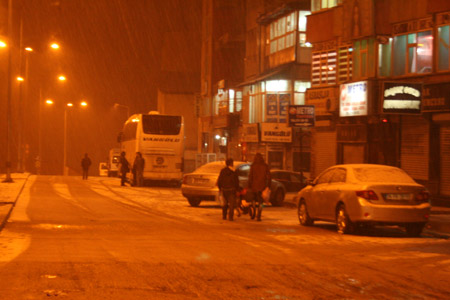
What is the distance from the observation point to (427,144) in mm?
25516

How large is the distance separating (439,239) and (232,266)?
21.1 ft

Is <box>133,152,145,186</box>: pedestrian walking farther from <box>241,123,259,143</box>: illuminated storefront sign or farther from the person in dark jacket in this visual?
the person in dark jacket

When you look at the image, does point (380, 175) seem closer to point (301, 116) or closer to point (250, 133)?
point (301, 116)

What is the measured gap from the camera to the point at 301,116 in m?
31.0

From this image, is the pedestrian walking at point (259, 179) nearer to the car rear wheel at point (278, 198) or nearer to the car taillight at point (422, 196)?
the car taillight at point (422, 196)

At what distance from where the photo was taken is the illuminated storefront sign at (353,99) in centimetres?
2823

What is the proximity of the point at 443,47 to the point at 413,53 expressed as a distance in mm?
1885

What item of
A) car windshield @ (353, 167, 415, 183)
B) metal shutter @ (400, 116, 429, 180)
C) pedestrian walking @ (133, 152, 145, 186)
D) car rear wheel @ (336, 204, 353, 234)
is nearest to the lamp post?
pedestrian walking @ (133, 152, 145, 186)

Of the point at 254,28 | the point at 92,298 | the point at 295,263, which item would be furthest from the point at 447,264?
the point at 254,28

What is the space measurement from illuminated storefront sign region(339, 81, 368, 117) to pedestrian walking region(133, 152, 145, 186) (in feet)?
37.4

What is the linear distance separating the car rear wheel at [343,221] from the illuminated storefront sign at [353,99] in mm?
13099

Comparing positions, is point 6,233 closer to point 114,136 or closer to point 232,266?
point 232,266

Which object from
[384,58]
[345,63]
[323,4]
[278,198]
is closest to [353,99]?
[384,58]

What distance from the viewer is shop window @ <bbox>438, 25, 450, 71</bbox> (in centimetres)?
2455
